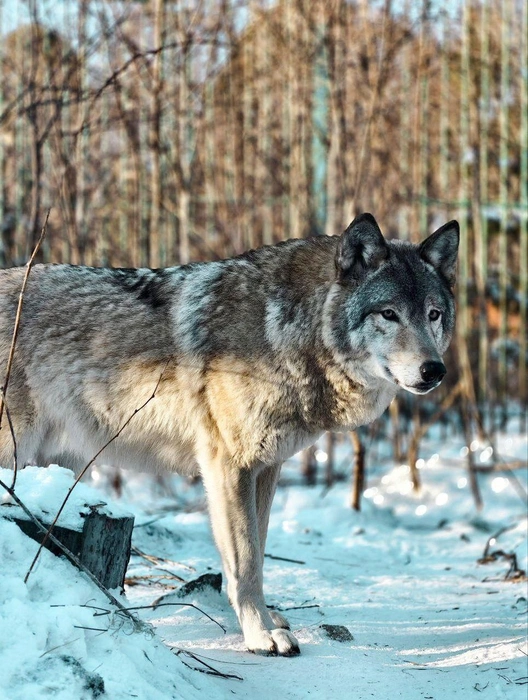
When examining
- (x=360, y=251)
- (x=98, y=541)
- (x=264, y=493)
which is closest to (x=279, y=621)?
(x=264, y=493)

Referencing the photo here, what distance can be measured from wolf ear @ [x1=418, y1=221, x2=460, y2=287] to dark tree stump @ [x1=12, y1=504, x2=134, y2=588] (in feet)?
5.68

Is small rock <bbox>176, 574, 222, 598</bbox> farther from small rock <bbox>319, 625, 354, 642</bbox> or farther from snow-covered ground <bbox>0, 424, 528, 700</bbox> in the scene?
small rock <bbox>319, 625, 354, 642</bbox>

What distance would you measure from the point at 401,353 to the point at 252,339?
0.66 metres

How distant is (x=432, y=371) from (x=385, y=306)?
383 mm

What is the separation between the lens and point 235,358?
362cm

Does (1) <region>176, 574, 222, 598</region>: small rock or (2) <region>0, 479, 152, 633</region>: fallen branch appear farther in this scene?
(1) <region>176, 574, 222, 598</region>: small rock

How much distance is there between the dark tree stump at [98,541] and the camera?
9.44ft

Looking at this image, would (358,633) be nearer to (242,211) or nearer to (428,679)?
(428,679)

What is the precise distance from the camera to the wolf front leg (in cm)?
343

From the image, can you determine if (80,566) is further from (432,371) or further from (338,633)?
(432,371)

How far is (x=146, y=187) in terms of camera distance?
9.36 metres

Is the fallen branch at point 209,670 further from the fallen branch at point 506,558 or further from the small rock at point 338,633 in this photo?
the fallen branch at point 506,558

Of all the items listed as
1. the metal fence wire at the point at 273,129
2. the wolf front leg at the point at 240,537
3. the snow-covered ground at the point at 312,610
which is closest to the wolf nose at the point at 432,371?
the wolf front leg at the point at 240,537

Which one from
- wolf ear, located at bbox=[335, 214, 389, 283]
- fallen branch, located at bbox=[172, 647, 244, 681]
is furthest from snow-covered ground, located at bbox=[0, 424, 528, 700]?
wolf ear, located at bbox=[335, 214, 389, 283]
